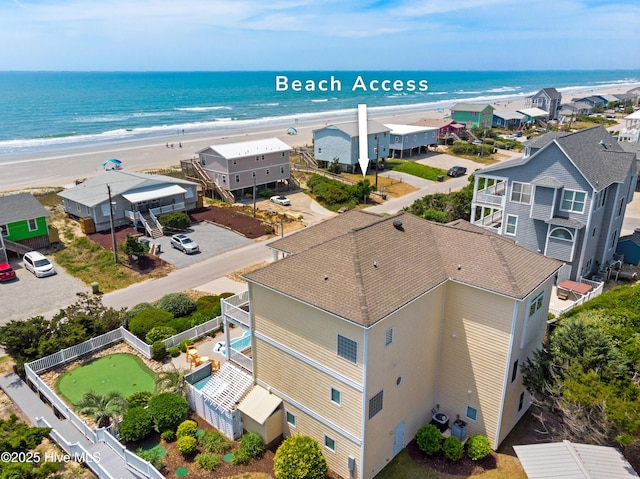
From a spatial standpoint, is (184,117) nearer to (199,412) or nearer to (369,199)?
(369,199)

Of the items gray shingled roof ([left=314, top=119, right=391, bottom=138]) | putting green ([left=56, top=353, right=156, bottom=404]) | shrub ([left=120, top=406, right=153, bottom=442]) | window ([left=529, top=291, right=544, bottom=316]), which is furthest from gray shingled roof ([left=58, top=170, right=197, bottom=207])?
window ([left=529, top=291, right=544, bottom=316])

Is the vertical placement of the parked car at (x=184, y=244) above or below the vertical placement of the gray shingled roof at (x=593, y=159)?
below

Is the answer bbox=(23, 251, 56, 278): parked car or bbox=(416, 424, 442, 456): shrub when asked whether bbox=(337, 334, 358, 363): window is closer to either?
bbox=(416, 424, 442, 456): shrub

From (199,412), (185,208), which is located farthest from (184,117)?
(199,412)

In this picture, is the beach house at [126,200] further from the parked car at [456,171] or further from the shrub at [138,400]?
the parked car at [456,171]

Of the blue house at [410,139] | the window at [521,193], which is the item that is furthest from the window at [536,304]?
the blue house at [410,139]

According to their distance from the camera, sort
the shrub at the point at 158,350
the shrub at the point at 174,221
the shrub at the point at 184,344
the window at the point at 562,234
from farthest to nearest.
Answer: the shrub at the point at 174,221 → the window at the point at 562,234 → the shrub at the point at 184,344 → the shrub at the point at 158,350

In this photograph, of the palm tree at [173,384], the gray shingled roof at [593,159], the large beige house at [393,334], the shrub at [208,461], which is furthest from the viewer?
the gray shingled roof at [593,159]

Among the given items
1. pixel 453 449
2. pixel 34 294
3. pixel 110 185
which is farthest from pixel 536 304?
pixel 110 185
